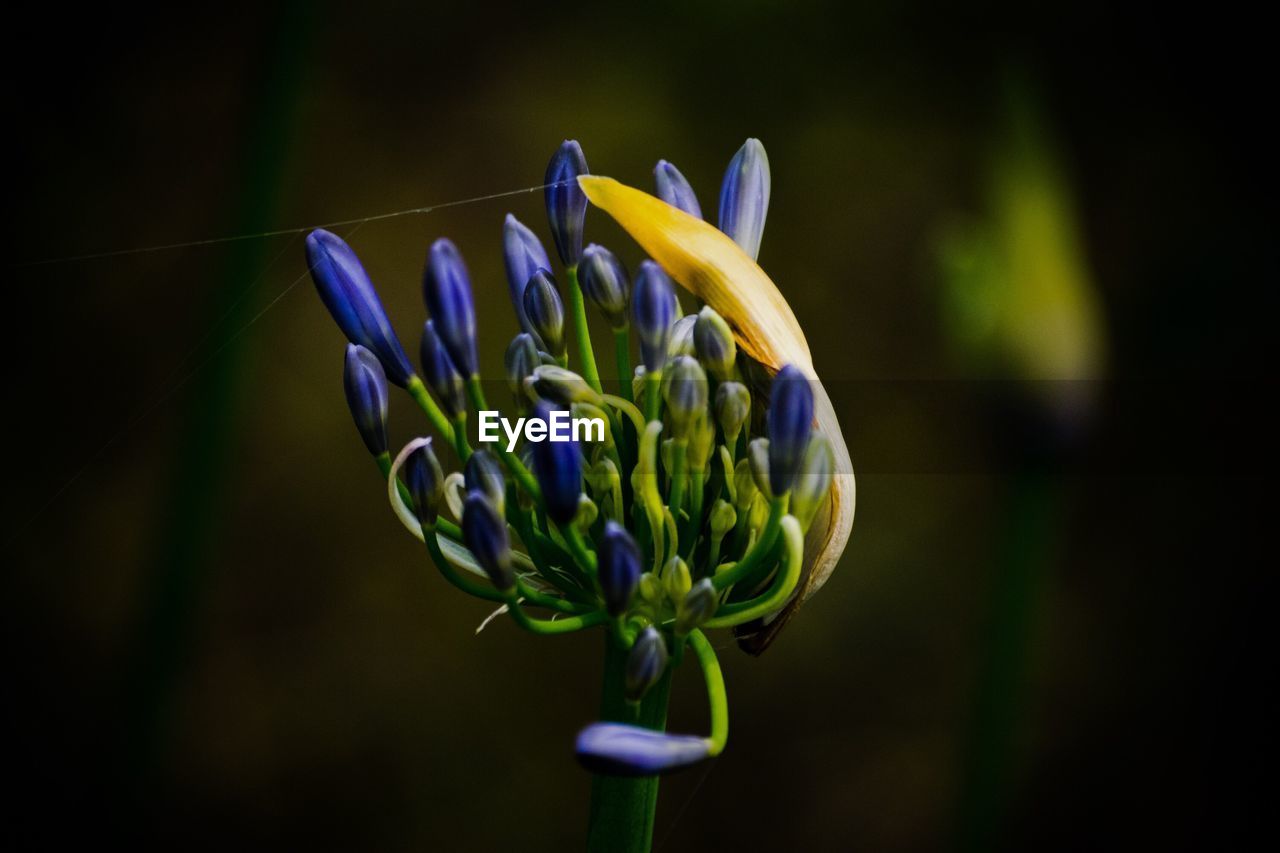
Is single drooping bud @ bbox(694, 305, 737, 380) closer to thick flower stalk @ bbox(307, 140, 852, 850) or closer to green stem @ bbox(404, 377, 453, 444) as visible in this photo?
thick flower stalk @ bbox(307, 140, 852, 850)

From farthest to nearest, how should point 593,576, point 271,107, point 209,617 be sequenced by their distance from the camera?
point 209,617, point 271,107, point 593,576

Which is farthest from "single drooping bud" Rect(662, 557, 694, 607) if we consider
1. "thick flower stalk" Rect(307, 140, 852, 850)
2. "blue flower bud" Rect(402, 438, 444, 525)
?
"blue flower bud" Rect(402, 438, 444, 525)

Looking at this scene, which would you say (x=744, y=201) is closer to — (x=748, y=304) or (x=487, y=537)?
(x=748, y=304)

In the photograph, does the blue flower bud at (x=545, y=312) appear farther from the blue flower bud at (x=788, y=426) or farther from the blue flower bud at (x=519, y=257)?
the blue flower bud at (x=788, y=426)

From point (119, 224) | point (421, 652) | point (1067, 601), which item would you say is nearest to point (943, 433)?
point (1067, 601)

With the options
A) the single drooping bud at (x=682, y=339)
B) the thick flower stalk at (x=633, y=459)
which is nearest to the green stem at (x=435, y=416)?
the thick flower stalk at (x=633, y=459)

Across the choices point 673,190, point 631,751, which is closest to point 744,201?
point 673,190

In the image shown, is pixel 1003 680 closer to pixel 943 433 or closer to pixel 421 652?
pixel 943 433
